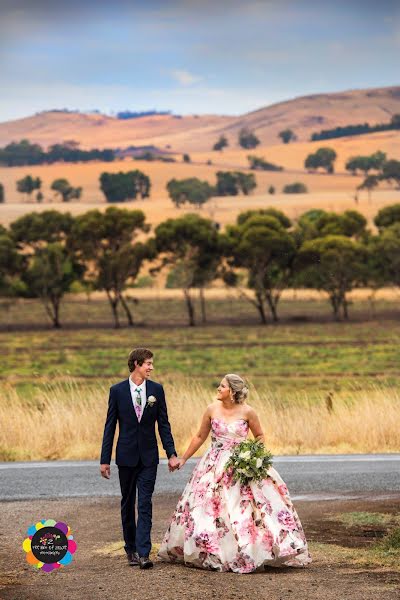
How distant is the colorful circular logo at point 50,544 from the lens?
8.75 m

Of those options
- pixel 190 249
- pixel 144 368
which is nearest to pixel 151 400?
pixel 144 368

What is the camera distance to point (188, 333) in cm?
8050

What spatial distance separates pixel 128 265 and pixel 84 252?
150 inches

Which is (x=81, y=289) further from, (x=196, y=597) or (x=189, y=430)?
(x=196, y=597)

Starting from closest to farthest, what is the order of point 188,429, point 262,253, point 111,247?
point 188,429, point 262,253, point 111,247

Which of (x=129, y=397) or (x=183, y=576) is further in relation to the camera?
(x=129, y=397)

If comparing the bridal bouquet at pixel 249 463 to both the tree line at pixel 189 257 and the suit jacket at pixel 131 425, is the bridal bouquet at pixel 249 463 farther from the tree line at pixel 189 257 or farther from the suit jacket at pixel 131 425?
the tree line at pixel 189 257

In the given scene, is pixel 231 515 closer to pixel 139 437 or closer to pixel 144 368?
pixel 139 437

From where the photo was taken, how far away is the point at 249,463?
9297mm

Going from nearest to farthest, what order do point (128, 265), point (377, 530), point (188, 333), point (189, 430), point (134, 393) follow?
1. point (134, 393)
2. point (377, 530)
3. point (189, 430)
4. point (188, 333)
5. point (128, 265)

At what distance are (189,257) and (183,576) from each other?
8010cm

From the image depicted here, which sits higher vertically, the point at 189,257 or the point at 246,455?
the point at 246,455

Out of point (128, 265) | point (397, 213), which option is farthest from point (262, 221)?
point (397, 213)

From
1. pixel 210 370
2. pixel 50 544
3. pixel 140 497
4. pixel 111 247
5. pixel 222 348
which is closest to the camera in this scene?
pixel 50 544
